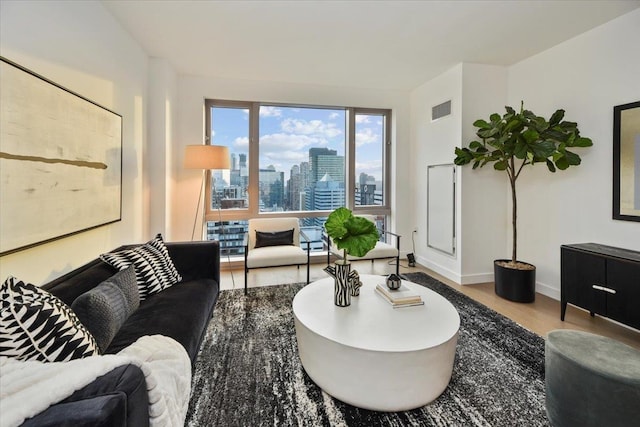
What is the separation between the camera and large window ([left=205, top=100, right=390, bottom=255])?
4.42 m

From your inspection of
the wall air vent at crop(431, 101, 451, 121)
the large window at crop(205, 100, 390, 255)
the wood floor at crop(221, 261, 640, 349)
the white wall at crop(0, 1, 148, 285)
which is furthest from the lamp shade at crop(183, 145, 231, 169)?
the wall air vent at crop(431, 101, 451, 121)

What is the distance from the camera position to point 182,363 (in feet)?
4.01

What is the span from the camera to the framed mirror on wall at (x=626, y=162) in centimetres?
255

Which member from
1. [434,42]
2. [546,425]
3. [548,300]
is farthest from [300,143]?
[546,425]

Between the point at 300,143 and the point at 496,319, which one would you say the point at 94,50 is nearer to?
the point at 300,143

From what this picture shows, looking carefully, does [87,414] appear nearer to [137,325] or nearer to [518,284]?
[137,325]

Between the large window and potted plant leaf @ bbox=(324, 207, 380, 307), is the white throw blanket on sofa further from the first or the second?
the large window

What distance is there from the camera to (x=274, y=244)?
155 inches

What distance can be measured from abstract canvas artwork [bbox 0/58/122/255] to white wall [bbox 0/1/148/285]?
0.28 ft

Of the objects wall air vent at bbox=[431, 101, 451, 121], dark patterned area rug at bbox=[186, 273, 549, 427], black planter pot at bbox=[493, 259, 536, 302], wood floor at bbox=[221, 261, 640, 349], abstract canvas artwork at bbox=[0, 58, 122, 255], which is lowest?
dark patterned area rug at bbox=[186, 273, 549, 427]

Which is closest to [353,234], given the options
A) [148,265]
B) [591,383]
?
[591,383]

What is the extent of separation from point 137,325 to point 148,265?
584 mm

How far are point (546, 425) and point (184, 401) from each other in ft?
5.79

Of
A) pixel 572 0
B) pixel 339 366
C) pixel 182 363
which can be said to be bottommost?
pixel 339 366
